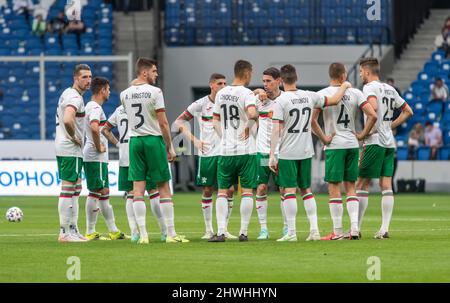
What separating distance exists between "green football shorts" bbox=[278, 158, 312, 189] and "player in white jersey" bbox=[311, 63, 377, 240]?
34cm

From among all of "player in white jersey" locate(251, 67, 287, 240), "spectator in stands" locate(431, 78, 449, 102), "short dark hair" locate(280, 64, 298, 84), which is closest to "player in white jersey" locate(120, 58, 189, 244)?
"short dark hair" locate(280, 64, 298, 84)

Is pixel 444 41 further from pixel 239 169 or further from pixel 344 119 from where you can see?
pixel 239 169

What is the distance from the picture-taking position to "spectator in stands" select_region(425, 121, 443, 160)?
1486 inches

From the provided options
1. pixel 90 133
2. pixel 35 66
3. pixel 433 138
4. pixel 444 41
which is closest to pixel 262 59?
pixel 444 41

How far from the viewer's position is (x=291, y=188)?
16531mm

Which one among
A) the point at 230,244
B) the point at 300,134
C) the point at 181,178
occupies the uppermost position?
the point at 300,134

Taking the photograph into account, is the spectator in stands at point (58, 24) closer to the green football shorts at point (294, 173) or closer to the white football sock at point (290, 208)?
the green football shorts at point (294, 173)

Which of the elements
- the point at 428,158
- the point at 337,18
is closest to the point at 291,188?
the point at 428,158

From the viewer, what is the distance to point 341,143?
16.9m

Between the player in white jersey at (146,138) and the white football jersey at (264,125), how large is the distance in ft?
7.14

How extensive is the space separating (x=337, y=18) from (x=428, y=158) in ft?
22.7

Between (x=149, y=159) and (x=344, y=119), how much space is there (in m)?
2.83
